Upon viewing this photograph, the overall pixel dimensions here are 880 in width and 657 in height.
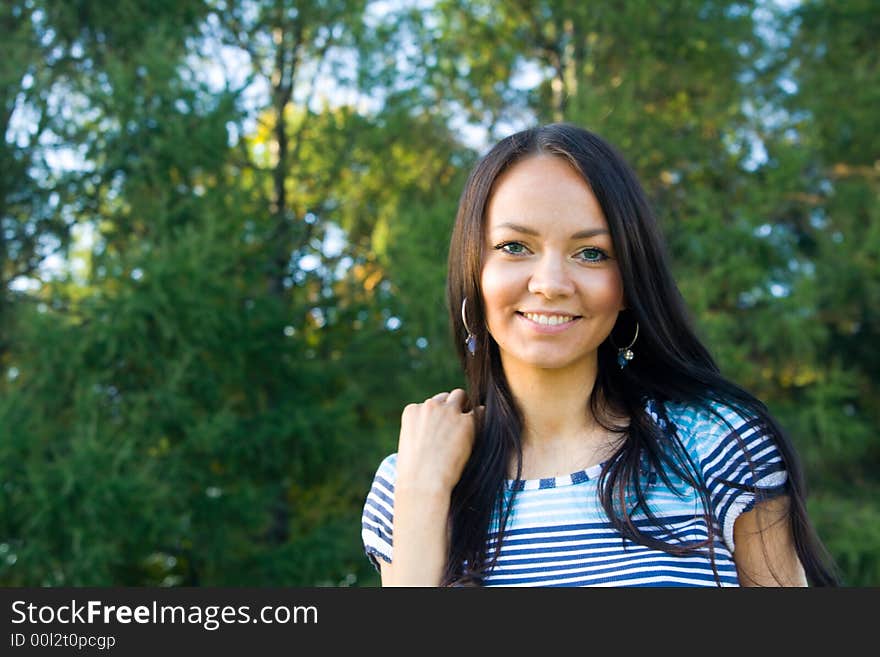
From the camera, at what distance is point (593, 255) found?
5.55 feet

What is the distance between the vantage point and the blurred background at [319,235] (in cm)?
804

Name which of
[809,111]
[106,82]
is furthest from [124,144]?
[809,111]

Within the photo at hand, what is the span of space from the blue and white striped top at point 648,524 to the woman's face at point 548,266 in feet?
0.73

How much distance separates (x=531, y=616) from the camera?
60.4 inches

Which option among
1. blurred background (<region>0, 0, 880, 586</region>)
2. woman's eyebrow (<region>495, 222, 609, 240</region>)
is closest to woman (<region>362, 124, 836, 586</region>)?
woman's eyebrow (<region>495, 222, 609, 240</region>)

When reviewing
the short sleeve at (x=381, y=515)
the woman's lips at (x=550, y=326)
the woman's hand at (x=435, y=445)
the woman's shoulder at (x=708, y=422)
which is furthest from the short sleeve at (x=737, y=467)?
the short sleeve at (x=381, y=515)

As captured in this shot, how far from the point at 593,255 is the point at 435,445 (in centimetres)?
41

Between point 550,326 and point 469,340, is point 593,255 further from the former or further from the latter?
point 469,340

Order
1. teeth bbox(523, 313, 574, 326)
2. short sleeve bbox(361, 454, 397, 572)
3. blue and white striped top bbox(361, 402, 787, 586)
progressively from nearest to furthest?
blue and white striped top bbox(361, 402, 787, 586) → teeth bbox(523, 313, 574, 326) → short sleeve bbox(361, 454, 397, 572)

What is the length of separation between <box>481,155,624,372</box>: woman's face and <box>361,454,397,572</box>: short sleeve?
322mm

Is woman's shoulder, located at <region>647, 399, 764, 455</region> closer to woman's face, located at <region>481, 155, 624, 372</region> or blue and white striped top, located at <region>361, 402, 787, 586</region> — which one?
blue and white striped top, located at <region>361, 402, 787, 586</region>

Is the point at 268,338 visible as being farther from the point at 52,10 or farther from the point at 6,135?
the point at 52,10

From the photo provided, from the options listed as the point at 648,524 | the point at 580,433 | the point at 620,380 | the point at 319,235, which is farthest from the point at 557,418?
the point at 319,235

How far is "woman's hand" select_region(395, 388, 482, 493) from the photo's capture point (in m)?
1.74
